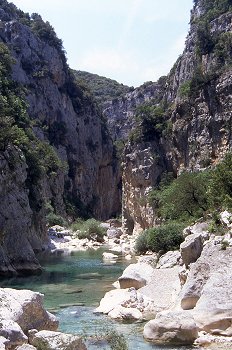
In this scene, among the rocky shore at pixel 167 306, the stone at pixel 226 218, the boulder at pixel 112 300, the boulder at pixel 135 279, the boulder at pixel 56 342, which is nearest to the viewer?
the boulder at pixel 56 342

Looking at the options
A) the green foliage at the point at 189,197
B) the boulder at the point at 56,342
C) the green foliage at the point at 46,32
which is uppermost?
the green foliage at the point at 46,32

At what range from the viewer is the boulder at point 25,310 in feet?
48.8

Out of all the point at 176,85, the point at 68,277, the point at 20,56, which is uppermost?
the point at 20,56

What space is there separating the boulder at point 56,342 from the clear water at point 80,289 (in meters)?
2.19

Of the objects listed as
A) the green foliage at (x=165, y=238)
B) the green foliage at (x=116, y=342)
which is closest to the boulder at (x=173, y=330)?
the green foliage at (x=116, y=342)

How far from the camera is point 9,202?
124ft

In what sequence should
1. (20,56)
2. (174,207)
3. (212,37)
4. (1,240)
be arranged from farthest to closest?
(20,56)
(212,37)
(174,207)
(1,240)

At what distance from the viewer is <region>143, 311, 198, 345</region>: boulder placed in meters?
15.6

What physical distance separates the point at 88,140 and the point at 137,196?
121 ft

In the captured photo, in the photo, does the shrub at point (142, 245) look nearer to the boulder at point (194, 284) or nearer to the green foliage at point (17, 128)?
the green foliage at point (17, 128)

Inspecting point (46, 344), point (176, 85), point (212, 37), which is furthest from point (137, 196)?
point (46, 344)

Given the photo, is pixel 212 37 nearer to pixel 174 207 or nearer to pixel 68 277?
pixel 174 207

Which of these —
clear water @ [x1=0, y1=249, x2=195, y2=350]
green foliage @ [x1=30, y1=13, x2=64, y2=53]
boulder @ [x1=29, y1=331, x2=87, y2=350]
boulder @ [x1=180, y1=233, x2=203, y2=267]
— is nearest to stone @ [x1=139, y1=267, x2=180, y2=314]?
boulder @ [x1=180, y1=233, x2=203, y2=267]

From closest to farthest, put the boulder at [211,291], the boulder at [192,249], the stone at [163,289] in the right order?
the boulder at [211,291]
the stone at [163,289]
the boulder at [192,249]
